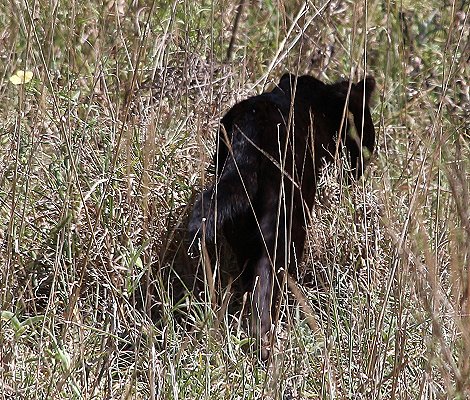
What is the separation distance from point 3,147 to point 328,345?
1.88m

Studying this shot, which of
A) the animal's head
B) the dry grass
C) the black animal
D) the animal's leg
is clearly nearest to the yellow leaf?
the dry grass

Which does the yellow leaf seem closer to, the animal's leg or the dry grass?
the dry grass

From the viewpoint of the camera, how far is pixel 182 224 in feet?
10.9

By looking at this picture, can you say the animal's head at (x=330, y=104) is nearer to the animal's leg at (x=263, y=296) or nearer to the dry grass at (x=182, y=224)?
the dry grass at (x=182, y=224)

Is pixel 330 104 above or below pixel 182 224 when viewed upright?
above

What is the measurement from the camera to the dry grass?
2164 mm

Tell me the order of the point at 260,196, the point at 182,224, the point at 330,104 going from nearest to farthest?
the point at 260,196 → the point at 182,224 → the point at 330,104

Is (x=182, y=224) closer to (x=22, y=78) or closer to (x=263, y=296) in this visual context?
(x=263, y=296)

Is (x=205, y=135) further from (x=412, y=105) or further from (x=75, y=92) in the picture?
(x=412, y=105)

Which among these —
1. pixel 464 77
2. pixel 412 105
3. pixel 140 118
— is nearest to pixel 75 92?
pixel 140 118

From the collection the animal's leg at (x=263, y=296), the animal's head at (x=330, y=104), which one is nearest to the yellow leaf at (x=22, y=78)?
the animal's leg at (x=263, y=296)

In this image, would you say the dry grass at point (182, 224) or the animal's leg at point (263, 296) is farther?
the animal's leg at point (263, 296)

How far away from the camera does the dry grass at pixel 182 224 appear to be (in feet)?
7.10

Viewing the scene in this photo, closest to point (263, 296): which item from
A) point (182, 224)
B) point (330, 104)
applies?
point (182, 224)
